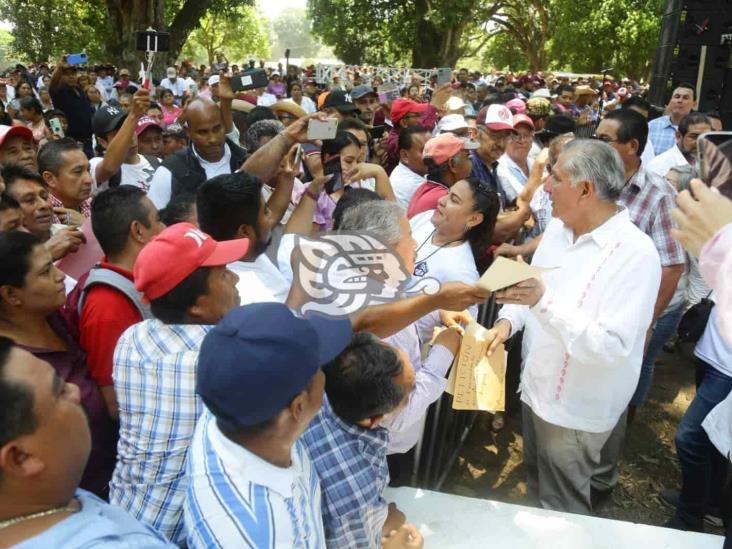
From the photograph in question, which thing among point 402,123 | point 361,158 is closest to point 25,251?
point 361,158

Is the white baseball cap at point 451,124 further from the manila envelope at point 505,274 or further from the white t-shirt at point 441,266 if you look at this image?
the manila envelope at point 505,274

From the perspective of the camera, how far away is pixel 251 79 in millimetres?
4188

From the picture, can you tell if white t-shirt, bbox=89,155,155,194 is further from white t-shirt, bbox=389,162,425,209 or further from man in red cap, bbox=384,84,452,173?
man in red cap, bbox=384,84,452,173

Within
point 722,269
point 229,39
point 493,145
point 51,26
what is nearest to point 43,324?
point 722,269

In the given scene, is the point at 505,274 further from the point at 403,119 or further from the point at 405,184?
the point at 403,119

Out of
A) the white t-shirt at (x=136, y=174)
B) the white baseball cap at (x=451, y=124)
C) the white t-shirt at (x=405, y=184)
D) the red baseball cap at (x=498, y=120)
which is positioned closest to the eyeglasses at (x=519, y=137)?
the red baseball cap at (x=498, y=120)

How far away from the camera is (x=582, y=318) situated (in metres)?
2.18

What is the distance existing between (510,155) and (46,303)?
3674 mm

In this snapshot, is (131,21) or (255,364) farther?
(131,21)

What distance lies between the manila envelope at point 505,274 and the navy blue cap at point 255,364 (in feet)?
2.42

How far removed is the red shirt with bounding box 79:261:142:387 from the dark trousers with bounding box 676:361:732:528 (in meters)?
2.56

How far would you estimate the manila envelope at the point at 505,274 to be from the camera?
1.84m

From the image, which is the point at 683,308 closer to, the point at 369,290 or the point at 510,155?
the point at 510,155

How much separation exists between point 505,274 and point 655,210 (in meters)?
1.82
